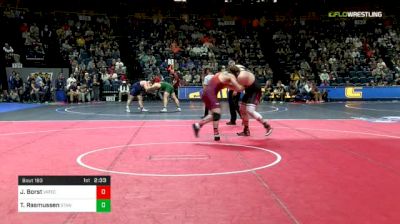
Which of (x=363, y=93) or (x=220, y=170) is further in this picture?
(x=363, y=93)

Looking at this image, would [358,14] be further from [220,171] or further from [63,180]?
[63,180]

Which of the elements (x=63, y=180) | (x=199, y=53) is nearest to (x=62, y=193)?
(x=63, y=180)

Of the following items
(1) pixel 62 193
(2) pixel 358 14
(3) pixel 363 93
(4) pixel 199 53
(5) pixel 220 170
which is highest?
(2) pixel 358 14

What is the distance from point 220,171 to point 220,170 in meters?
0.07

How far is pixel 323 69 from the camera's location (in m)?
27.0

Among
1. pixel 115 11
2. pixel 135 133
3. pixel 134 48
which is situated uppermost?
pixel 115 11

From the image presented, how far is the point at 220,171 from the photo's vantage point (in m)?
6.06

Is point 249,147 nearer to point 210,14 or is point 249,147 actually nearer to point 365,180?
point 365,180

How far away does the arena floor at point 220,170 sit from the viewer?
13.8 feet

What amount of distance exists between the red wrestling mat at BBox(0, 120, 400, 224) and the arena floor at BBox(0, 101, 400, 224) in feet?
0.04

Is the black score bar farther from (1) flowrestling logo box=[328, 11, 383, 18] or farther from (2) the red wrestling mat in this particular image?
(1) flowrestling logo box=[328, 11, 383, 18]

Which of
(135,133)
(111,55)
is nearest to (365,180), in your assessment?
(135,133)

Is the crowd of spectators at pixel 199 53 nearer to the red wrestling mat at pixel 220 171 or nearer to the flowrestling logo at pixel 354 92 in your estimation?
the flowrestling logo at pixel 354 92

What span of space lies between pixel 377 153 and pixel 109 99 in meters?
18.8
